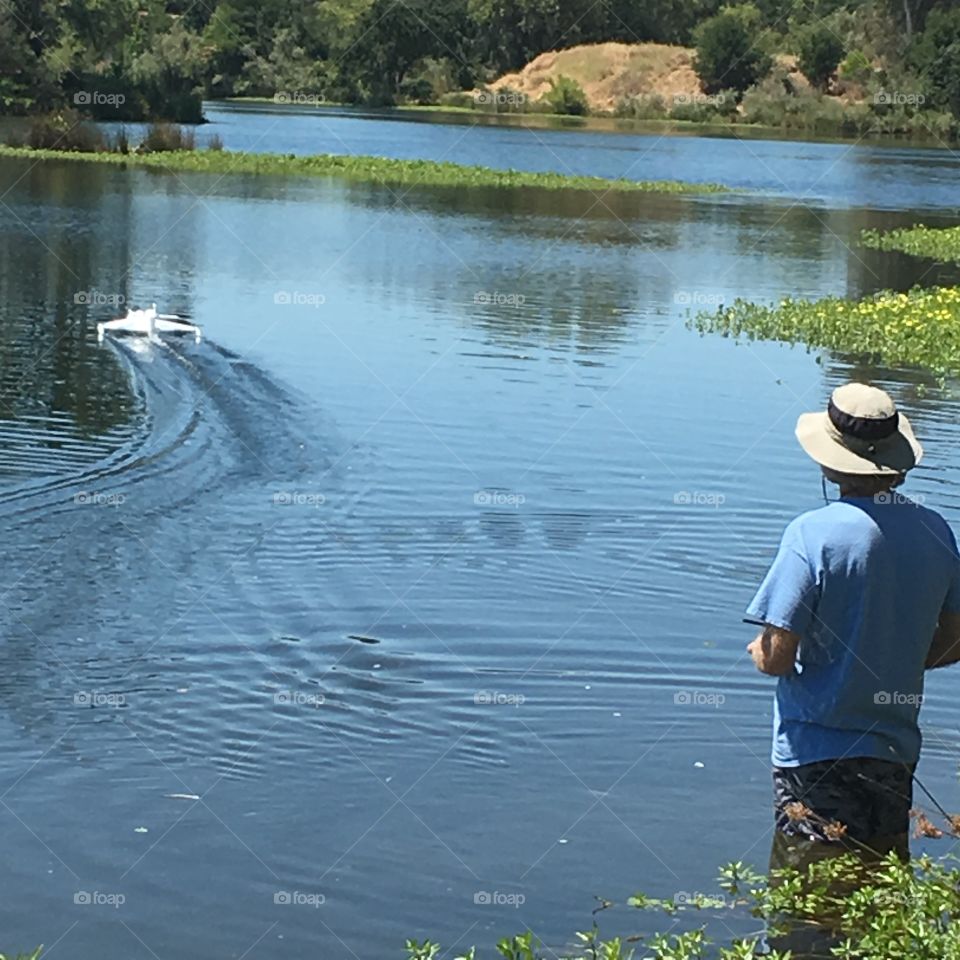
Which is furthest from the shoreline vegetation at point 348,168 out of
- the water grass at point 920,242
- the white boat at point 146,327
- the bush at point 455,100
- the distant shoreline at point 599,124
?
the bush at point 455,100

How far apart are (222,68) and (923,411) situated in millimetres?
100616

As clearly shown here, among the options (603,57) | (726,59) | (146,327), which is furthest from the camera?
(603,57)

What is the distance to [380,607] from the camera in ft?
35.2
